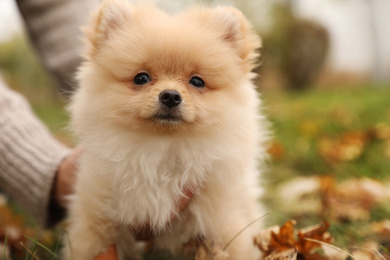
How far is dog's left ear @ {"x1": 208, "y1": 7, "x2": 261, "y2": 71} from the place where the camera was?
62.3 inches

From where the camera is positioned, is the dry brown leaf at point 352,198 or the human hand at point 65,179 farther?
the dry brown leaf at point 352,198

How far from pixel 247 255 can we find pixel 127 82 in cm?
89

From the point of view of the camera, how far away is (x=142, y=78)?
1.47m

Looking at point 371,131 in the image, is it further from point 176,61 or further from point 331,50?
point 331,50

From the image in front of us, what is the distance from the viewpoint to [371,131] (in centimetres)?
375

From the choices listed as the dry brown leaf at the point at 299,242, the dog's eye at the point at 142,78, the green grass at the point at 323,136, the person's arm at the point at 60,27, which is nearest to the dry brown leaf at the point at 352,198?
the green grass at the point at 323,136

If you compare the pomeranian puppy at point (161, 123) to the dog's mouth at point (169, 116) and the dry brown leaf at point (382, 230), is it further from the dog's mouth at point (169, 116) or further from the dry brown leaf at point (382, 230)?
the dry brown leaf at point (382, 230)

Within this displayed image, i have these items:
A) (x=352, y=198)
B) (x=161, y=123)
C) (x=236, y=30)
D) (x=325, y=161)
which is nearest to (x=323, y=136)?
(x=325, y=161)

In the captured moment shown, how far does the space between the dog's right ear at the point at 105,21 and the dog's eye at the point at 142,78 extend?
23 cm

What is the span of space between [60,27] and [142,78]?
1.39m

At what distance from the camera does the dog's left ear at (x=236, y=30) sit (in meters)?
1.58

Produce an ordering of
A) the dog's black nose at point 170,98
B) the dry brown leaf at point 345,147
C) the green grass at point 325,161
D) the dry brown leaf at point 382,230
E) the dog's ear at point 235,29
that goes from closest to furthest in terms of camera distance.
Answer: the dog's black nose at point 170,98 → the dog's ear at point 235,29 → the dry brown leaf at point 382,230 → the green grass at point 325,161 → the dry brown leaf at point 345,147

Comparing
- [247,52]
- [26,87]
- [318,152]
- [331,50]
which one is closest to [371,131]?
[318,152]

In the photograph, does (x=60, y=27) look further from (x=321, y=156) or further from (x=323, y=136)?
(x=323, y=136)
